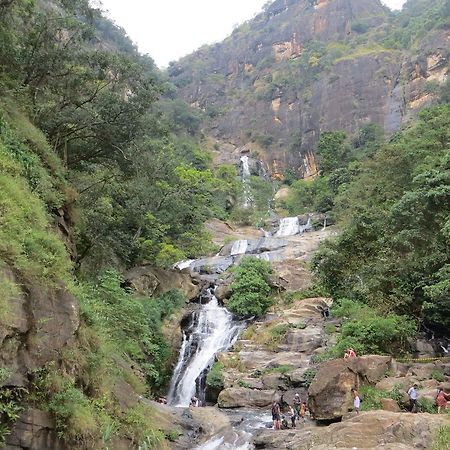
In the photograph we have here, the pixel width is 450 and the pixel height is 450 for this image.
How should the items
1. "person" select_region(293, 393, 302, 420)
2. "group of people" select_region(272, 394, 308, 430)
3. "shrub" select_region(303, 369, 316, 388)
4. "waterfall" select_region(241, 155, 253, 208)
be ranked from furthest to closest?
"waterfall" select_region(241, 155, 253, 208), "shrub" select_region(303, 369, 316, 388), "person" select_region(293, 393, 302, 420), "group of people" select_region(272, 394, 308, 430)

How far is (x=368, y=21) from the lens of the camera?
8388 centimetres

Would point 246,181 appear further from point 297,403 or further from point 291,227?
point 297,403

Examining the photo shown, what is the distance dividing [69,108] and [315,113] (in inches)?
2263

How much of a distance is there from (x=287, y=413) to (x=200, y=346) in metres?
8.03

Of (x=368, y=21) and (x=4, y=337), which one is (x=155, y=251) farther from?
(x=368, y=21)

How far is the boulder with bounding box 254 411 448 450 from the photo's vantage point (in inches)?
388

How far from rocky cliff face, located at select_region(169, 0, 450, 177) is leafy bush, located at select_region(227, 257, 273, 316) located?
38.7m

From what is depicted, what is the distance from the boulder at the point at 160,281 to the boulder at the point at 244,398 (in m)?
7.93

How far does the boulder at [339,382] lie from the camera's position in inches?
547

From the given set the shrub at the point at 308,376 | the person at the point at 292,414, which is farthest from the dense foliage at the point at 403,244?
the person at the point at 292,414

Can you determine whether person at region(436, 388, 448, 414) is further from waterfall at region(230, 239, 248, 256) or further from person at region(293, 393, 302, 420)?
waterfall at region(230, 239, 248, 256)

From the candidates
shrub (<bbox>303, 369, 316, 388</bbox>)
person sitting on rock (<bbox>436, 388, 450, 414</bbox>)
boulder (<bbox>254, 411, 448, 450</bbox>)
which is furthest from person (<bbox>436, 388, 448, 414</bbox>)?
shrub (<bbox>303, 369, 316, 388</bbox>)

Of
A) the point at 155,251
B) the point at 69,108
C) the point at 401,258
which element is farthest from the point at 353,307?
the point at 69,108

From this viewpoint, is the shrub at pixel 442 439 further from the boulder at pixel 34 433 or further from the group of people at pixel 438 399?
the boulder at pixel 34 433
